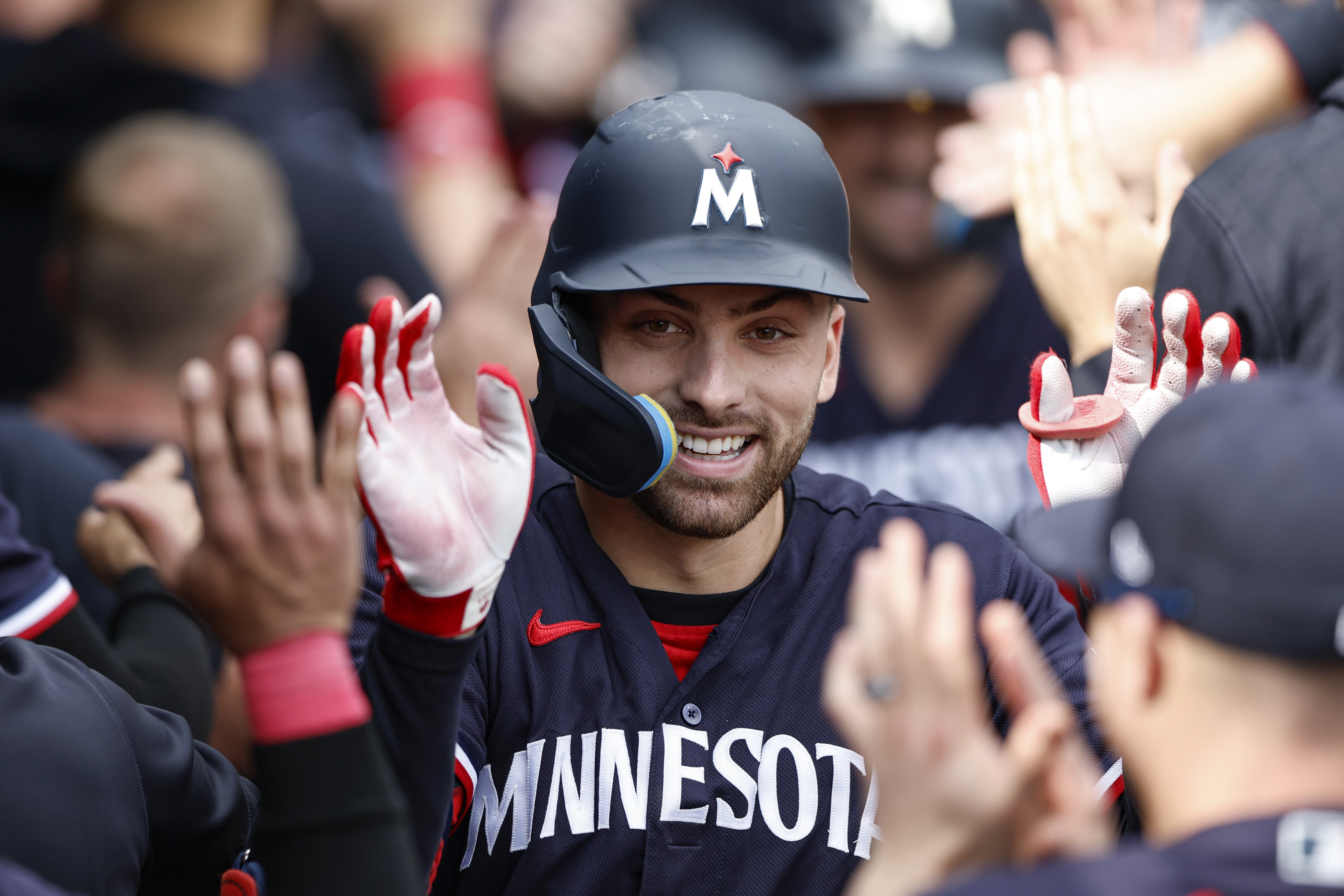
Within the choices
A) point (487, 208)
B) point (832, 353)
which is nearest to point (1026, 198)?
point (832, 353)

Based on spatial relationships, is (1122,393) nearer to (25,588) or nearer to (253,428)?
(253,428)

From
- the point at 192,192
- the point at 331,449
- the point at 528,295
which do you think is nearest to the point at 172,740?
the point at 331,449

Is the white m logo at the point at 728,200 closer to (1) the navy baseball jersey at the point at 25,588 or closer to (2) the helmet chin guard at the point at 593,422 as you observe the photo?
(2) the helmet chin guard at the point at 593,422

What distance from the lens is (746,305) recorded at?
251 centimetres

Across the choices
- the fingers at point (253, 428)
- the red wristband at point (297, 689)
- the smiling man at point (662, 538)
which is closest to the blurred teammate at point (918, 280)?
the smiling man at point (662, 538)

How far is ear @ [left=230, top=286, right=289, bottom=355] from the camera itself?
3.88 metres

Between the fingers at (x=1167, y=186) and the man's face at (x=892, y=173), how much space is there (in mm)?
1884

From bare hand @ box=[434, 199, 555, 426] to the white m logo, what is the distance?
1006 millimetres

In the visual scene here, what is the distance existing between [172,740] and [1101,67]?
2.78 metres

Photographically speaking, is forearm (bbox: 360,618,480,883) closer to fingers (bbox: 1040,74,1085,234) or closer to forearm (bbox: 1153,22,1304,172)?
fingers (bbox: 1040,74,1085,234)

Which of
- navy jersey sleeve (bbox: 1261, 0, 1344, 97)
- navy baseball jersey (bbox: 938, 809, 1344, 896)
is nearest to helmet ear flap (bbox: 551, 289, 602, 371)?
navy baseball jersey (bbox: 938, 809, 1344, 896)

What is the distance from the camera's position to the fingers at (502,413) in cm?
214

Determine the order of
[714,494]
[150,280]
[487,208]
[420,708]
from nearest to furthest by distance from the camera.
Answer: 1. [420,708]
2. [714,494]
3. [150,280]
4. [487,208]

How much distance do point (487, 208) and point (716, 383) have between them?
385 centimetres
